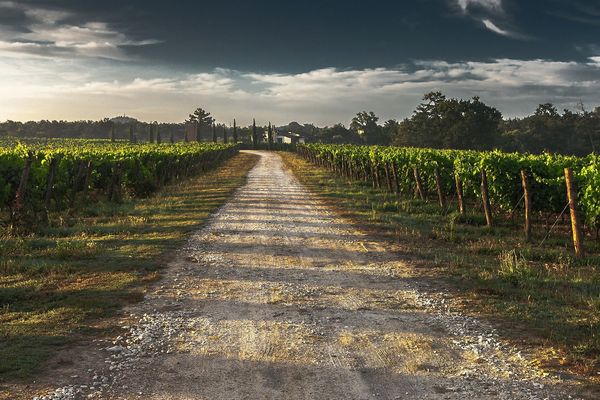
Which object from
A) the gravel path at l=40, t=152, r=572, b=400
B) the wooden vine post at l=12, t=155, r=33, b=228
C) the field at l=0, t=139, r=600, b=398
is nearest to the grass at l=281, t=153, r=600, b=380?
the field at l=0, t=139, r=600, b=398

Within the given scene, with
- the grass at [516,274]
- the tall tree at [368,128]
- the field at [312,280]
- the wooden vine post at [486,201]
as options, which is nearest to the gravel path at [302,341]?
the field at [312,280]

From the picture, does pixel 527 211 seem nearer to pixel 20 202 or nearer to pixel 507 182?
pixel 507 182

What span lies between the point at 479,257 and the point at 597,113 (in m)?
87.1

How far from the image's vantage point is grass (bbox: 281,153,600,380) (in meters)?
6.14

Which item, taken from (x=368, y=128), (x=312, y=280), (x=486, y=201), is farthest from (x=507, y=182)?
(x=368, y=128)

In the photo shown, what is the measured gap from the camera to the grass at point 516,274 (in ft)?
20.2

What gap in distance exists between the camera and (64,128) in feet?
477

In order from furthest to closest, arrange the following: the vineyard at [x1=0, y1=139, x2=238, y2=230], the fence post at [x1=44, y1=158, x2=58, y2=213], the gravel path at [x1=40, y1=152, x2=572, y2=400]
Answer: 1. the fence post at [x1=44, y1=158, x2=58, y2=213]
2. the vineyard at [x1=0, y1=139, x2=238, y2=230]
3. the gravel path at [x1=40, y1=152, x2=572, y2=400]

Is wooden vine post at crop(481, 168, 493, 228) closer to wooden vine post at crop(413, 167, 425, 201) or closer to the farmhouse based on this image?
wooden vine post at crop(413, 167, 425, 201)

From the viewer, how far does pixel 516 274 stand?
29.6 ft

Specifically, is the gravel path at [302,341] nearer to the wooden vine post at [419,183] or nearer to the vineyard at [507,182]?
the vineyard at [507,182]

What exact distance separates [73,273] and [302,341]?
538 cm

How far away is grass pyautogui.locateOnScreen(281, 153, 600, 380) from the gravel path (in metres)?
0.54

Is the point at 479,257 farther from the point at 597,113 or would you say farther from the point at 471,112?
the point at 597,113
